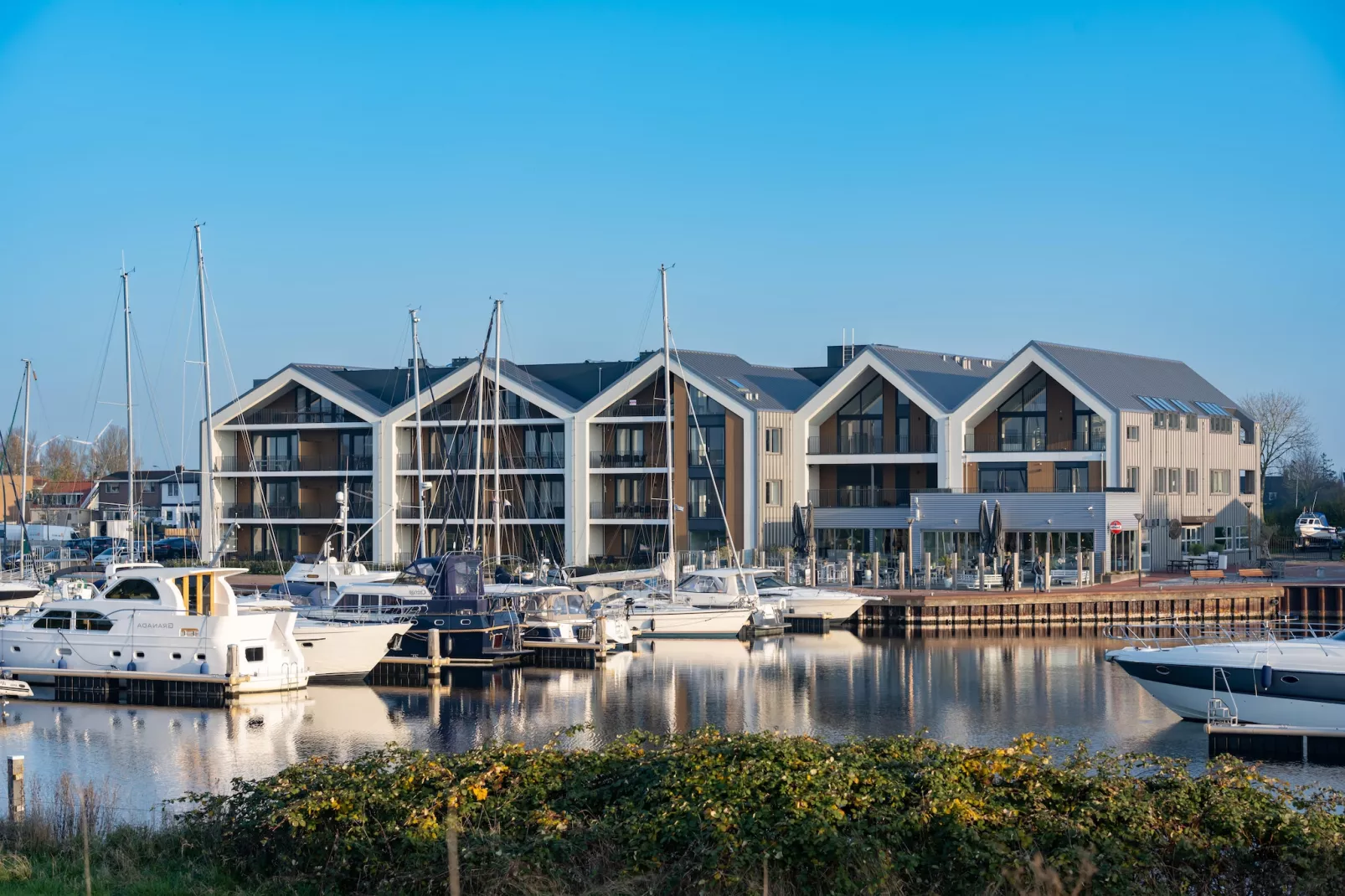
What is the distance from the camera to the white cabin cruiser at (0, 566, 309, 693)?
36.2 m

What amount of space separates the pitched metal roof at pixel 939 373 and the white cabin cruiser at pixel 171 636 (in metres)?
35.5

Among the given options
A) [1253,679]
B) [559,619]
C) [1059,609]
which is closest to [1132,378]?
[1059,609]

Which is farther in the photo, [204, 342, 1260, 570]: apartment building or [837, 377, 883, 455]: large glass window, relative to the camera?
[837, 377, 883, 455]: large glass window

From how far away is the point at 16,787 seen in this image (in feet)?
61.2

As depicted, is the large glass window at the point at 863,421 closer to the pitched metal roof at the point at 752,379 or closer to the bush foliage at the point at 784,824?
the pitched metal roof at the point at 752,379

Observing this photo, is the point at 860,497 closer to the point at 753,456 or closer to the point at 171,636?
the point at 753,456

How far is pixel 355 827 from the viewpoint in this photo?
14266 mm

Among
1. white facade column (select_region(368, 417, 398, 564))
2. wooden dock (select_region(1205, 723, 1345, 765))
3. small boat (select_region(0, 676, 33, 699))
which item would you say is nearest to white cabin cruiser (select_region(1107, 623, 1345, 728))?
wooden dock (select_region(1205, 723, 1345, 765))

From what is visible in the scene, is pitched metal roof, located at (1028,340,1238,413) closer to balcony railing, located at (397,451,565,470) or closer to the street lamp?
the street lamp

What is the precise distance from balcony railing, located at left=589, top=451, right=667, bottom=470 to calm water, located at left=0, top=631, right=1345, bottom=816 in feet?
76.1

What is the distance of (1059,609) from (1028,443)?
11.5m

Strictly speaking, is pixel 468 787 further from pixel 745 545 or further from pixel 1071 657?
pixel 745 545

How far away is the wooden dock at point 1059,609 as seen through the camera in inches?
2073

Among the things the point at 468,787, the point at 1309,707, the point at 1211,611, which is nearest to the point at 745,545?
the point at 1211,611
